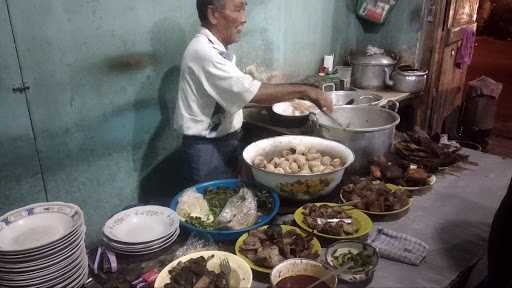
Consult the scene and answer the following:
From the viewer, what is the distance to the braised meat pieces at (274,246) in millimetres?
1663

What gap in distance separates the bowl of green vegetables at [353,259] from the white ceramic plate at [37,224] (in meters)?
1.06

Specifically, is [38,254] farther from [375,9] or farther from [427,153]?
[375,9]

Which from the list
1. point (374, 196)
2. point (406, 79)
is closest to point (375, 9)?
point (406, 79)

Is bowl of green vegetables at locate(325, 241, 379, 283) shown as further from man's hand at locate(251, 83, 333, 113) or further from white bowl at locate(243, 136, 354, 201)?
man's hand at locate(251, 83, 333, 113)

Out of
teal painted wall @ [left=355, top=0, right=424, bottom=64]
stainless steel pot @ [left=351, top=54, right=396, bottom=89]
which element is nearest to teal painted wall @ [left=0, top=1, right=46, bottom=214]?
stainless steel pot @ [left=351, top=54, right=396, bottom=89]

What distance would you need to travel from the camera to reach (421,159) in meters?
2.54

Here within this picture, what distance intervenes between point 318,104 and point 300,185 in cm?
70

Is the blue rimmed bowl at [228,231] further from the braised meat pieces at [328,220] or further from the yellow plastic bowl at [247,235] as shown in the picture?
the braised meat pieces at [328,220]

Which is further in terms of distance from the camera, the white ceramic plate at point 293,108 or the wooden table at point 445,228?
the white ceramic plate at point 293,108

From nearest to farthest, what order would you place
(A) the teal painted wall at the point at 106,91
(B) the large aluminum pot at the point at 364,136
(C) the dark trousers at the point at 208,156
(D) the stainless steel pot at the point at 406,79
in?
(B) the large aluminum pot at the point at 364,136 → (A) the teal painted wall at the point at 106,91 → (C) the dark trousers at the point at 208,156 → (D) the stainless steel pot at the point at 406,79

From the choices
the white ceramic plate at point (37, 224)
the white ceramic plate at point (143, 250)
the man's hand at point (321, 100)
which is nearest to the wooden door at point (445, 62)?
the man's hand at point (321, 100)

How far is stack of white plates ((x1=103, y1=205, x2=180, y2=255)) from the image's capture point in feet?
5.81

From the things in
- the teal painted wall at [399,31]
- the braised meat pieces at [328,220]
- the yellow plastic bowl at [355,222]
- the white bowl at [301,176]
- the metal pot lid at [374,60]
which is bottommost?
the yellow plastic bowl at [355,222]

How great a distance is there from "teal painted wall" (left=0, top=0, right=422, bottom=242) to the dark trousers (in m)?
0.68
